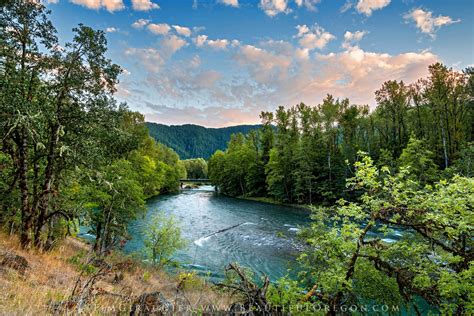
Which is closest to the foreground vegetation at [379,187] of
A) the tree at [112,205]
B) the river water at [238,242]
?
the river water at [238,242]

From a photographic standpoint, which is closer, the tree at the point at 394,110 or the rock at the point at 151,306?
the rock at the point at 151,306

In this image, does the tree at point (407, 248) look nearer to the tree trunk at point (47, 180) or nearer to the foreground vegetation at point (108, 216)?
the foreground vegetation at point (108, 216)

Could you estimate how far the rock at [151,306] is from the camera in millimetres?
4125

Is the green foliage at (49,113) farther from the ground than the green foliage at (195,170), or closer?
farther from the ground

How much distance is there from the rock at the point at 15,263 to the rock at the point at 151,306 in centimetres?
394

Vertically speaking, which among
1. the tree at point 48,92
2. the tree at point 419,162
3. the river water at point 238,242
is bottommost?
the river water at point 238,242

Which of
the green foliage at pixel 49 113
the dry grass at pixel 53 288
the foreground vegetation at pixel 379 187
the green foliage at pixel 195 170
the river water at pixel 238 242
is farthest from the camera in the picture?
the green foliage at pixel 195 170

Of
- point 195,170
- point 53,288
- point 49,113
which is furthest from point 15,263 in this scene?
point 195,170

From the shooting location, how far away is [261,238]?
21719 mm

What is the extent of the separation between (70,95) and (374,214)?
10.4m

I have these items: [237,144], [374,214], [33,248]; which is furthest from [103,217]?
[237,144]

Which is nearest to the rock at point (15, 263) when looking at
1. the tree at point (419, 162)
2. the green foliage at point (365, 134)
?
the green foliage at point (365, 134)

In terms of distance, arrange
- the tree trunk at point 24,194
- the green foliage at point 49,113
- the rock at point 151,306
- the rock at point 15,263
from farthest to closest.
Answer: the tree trunk at point 24,194
the green foliage at point 49,113
the rock at point 15,263
the rock at point 151,306

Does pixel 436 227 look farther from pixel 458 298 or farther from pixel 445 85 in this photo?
pixel 445 85
